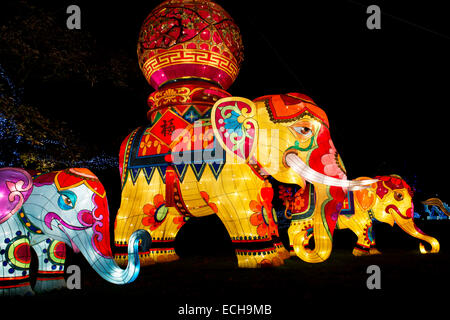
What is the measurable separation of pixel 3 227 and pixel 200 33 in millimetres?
2924

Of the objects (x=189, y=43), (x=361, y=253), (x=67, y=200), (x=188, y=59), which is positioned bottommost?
(x=361, y=253)

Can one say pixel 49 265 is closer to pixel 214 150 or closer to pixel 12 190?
pixel 12 190

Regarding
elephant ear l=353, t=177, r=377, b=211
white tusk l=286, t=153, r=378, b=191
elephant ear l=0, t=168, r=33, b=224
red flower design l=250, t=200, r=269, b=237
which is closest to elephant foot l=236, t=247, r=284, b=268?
red flower design l=250, t=200, r=269, b=237

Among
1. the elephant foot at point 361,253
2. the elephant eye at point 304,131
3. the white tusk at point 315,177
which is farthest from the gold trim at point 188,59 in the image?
the elephant foot at point 361,253

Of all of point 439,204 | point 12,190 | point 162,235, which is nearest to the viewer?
point 12,190

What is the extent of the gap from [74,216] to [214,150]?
163cm

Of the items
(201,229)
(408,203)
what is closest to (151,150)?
(408,203)

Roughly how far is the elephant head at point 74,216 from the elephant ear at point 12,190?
3.0 inches

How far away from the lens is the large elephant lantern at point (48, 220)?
8.10 feet

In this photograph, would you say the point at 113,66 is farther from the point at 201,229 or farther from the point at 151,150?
the point at 201,229

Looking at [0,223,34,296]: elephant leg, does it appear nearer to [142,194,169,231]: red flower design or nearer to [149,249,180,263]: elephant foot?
[142,194,169,231]: red flower design

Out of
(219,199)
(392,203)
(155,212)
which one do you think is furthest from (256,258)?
(392,203)

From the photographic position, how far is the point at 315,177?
3.59 metres

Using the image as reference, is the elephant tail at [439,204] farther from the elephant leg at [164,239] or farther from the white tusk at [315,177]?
the elephant leg at [164,239]
